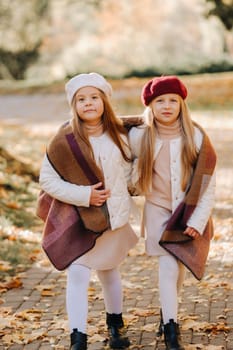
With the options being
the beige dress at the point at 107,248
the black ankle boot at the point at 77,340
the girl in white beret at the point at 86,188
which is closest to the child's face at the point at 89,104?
the girl in white beret at the point at 86,188

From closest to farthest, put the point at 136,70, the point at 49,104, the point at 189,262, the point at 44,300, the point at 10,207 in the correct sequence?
the point at 189,262 < the point at 44,300 < the point at 10,207 < the point at 49,104 < the point at 136,70

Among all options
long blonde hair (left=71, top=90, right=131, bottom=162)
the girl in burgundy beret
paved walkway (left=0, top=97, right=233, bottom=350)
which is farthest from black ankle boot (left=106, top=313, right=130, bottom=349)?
long blonde hair (left=71, top=90, right=131, bottom=162)

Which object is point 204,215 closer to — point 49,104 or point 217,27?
point 49,104

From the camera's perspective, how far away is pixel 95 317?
5293 mm

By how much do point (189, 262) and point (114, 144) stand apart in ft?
2.51

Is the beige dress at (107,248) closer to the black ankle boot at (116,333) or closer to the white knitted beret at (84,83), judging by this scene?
the white knitted beret at (84,83)

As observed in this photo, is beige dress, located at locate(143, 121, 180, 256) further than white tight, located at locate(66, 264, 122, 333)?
Yes

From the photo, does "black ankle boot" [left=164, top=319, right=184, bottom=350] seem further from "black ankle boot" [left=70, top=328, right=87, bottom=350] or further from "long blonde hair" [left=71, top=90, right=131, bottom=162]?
"long blonde hair" [left=71, top=90, right=131, bottom=162]

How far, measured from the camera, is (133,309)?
5.41m

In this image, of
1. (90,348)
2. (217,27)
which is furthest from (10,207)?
(217,27)

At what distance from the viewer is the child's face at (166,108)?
434cm

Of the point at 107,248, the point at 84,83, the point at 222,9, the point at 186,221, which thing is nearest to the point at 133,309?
the point at 107,248

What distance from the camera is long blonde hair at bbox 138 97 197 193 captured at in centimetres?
432

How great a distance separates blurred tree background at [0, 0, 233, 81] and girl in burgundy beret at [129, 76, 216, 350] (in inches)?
912
